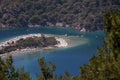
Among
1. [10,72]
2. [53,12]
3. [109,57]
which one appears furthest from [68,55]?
[109,57]

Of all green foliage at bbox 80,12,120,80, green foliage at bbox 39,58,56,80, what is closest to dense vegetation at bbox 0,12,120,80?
green foliage at bbox 80,12,120,80

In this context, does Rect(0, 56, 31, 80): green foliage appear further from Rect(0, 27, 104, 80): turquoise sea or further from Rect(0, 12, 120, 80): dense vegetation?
Rect(0, 27, 104, 80): turquoise sea

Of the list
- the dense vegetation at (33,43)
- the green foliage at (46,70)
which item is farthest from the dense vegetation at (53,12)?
the green foliage at (46,70)

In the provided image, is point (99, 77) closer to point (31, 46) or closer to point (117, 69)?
point (117, 69)

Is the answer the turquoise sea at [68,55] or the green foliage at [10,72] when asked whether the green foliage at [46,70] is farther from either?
the turquoise sea at [68,55]

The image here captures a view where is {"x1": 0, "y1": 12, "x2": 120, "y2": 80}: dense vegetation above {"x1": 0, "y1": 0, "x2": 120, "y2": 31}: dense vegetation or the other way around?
above

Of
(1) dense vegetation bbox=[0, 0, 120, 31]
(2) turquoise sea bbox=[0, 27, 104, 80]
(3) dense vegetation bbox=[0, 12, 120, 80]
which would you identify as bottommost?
(1) dense vegetation bbox=[0, 0, 120, 31]

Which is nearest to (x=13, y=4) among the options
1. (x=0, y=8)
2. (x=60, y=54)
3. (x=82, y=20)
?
(x=0, y=8)

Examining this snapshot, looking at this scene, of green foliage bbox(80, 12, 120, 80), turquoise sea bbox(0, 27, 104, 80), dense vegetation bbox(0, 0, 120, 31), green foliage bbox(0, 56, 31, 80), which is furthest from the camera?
dense vegetation bbox(0, 0, 120, 31)

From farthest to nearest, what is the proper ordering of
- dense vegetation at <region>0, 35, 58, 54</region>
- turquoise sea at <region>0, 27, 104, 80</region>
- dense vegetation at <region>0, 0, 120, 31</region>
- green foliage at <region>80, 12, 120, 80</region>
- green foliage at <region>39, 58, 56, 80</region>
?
dense vegetation at <region>0, 0, 120, 31</region> < dense vegetation at <region>0, 35, 58, 54</region> < turquoise sea at <region>0, 27, 104, 80</region> < green foliage at <region>39, 58, 56, 80</region> < green foliage at <region>80, 12, 120, 80</region>
